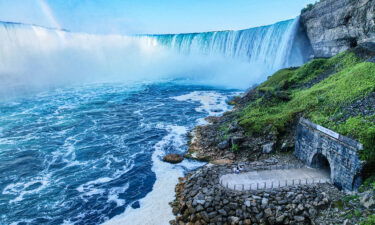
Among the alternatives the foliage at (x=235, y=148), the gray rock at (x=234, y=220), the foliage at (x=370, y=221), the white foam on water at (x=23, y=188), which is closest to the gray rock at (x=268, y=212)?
the gray rock at (x=234, y=220)

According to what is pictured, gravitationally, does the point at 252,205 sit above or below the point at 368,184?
below

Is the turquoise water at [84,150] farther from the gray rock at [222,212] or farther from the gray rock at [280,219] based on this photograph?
the gray rock at [280,219]

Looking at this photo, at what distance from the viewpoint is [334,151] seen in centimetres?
1627

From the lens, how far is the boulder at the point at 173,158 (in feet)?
76.9

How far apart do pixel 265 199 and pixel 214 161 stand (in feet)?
25.6

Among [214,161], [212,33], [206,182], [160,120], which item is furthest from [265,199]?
[212,33]

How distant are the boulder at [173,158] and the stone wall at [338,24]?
2654 cm

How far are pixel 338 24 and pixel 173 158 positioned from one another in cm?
3197

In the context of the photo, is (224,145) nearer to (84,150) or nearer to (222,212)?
(222,212)

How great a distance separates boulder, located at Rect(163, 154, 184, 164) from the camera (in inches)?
923

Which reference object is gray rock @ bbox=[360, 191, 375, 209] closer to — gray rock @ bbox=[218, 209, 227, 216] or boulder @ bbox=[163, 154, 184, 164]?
gray rock @ bbox=[218, 209, 227, 216]

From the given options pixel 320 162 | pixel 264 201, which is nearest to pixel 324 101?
pixel 320 162

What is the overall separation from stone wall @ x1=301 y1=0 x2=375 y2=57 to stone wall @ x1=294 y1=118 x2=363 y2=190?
1968cm

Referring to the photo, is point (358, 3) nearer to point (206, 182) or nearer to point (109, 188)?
point (206, 182)
